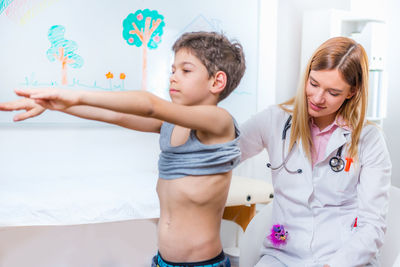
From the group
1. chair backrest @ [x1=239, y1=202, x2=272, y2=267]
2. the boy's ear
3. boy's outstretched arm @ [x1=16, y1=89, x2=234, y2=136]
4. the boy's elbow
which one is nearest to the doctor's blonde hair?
chair backrest @ [x1=239, y1=202, x2=272, y2=267]

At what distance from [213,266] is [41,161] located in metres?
1.46

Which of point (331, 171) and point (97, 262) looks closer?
point (331, 171)

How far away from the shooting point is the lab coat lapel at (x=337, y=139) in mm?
1407

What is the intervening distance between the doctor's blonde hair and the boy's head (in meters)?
0.32

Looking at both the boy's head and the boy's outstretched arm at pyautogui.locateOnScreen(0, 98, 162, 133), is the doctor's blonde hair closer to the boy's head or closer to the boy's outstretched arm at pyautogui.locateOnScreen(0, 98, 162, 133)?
the boy's head

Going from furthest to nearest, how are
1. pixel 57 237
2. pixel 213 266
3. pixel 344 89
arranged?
pixel 57 237, pixel 344 89, pixel 213 266

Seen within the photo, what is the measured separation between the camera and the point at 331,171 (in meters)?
1.42

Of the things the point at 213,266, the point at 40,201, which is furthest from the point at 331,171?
the point at 40,201

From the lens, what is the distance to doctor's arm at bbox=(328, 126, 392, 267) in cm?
132

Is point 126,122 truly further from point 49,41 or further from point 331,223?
point 49,41

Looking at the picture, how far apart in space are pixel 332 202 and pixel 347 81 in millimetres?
362

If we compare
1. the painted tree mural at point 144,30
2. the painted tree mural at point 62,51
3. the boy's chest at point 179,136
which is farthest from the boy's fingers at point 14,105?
the painted tree mural at point 144,30

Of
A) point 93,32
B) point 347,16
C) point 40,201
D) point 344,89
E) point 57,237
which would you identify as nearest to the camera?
point 344,89

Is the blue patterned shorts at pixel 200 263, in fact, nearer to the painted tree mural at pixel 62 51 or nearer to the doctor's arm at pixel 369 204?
the doctor's arm at pixel 369 204
